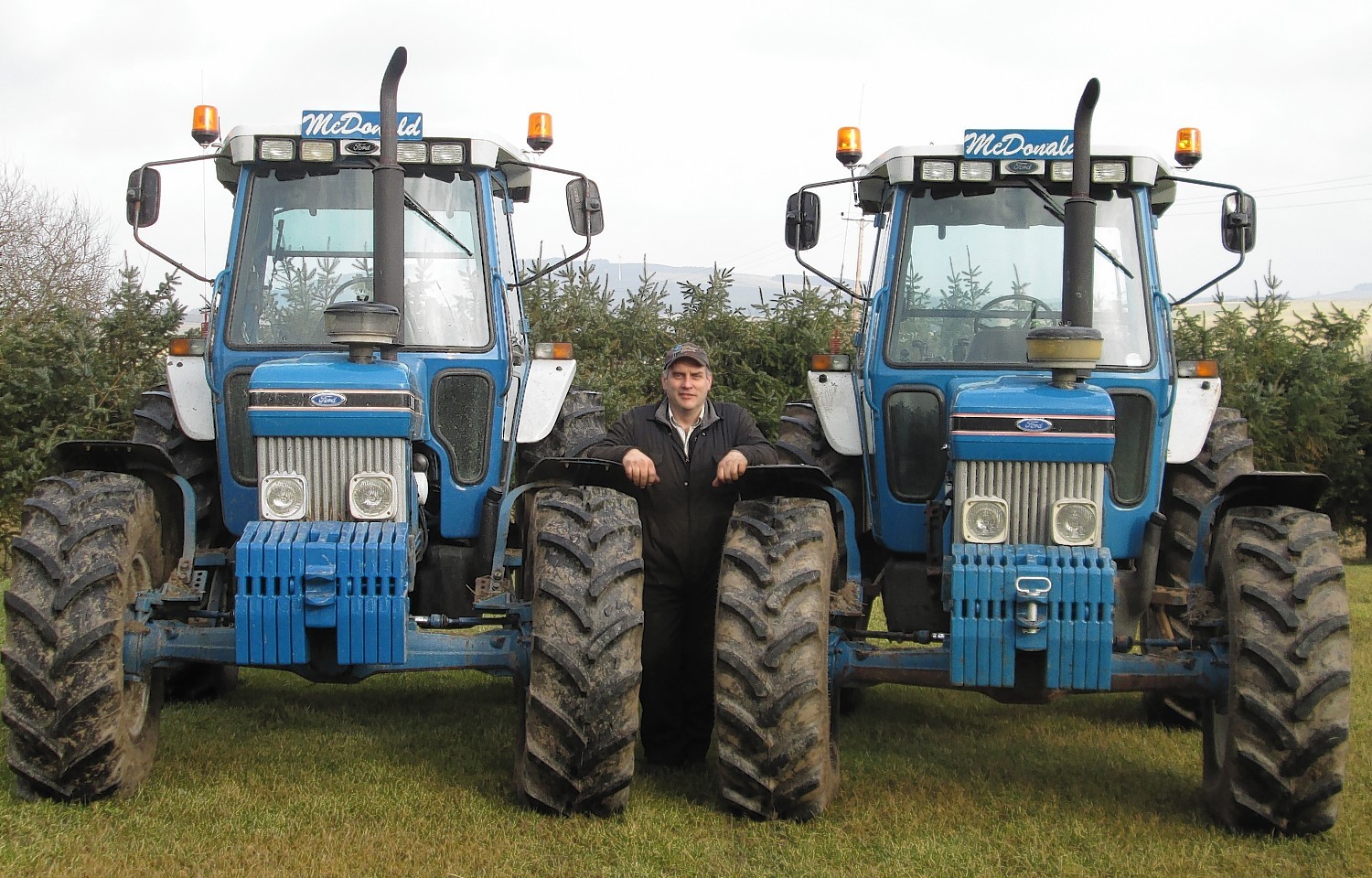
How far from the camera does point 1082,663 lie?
17.9 feet

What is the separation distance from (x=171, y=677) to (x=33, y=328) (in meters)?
6.59

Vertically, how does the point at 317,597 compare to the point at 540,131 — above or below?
below

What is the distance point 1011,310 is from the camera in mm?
7027

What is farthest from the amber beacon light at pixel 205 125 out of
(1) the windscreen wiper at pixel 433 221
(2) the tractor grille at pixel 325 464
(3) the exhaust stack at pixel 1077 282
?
(3) the exhaust stack at pixel 1077 282

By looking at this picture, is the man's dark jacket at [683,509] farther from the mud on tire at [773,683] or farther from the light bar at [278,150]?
the light bar at [278,150]

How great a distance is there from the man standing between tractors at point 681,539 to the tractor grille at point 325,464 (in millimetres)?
933

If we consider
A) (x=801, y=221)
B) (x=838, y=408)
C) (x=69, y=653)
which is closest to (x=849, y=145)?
(x=801, y=221)

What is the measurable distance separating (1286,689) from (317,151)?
4673mm

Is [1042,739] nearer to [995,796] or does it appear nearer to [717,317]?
[995,796]

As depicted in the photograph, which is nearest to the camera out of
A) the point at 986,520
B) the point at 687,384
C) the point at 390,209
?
the point at 986,520

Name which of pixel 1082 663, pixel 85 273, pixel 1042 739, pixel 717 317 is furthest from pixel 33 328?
pixel 85 273

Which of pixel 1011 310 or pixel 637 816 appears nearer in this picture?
pixel 637 816

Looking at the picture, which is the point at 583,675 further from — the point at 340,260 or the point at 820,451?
the point at 340,260

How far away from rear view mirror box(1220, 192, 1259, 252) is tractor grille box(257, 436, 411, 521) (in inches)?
155
